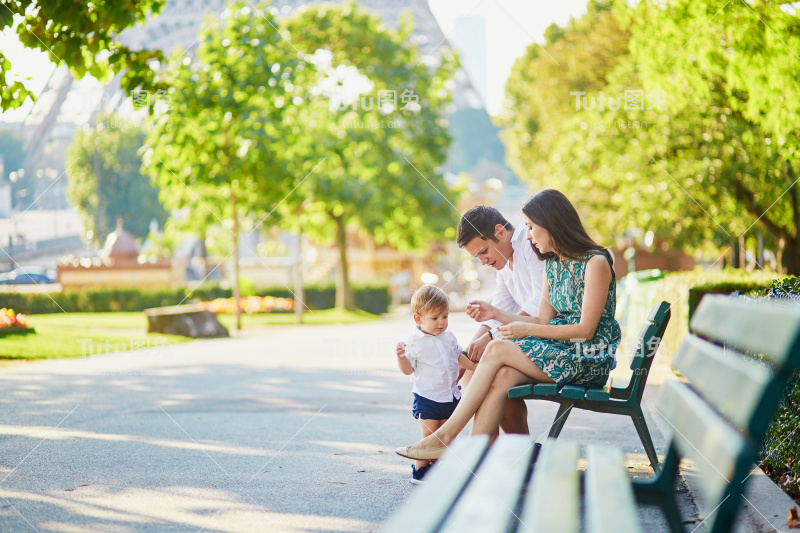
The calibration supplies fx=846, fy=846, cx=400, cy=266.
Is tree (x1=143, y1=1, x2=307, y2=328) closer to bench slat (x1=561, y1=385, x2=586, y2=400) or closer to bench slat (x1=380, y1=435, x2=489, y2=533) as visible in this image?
bench slat (x1=561, y1=385, x2=586, y2=400)

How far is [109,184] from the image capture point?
7106 cm

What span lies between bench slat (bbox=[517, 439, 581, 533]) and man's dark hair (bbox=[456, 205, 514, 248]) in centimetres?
192

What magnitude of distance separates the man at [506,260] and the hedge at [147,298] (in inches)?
1117

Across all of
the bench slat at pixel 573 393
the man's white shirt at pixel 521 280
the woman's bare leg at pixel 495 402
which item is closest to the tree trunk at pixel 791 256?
the man's white shirt at pixel 521 280

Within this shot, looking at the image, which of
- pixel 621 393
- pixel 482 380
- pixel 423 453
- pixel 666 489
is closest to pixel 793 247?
pixel 621 393

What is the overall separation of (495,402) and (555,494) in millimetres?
1759

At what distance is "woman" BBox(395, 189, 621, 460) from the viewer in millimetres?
3982

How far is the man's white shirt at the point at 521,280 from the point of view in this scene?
186 inches

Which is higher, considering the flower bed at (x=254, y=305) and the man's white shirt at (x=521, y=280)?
the man's white shirt at (x=521, y=280)

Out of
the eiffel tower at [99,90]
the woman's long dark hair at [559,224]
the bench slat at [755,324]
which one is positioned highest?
the eiffel tower at [99,90]

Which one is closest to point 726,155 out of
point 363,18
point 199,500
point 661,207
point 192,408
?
point 661,207

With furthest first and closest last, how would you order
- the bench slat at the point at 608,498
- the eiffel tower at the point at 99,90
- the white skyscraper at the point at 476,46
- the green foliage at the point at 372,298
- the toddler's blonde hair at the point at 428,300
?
the white skyscraper at the point at 476,46 → the eiffel tower at the point at 99,90 → the green foliage at the point at 372,298 → the toddler's blonde hair at the point at 428,300 → the bench slat at the point at 608,498

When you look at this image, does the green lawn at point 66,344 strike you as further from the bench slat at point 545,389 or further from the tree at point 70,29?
the bench slat at point 545,389

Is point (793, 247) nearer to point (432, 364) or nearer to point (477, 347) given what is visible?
point (477, 347)
